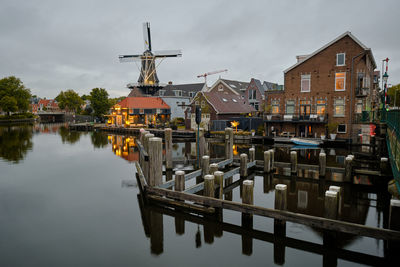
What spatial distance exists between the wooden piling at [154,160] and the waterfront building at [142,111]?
51.2 meters

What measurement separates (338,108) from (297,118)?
210 inches

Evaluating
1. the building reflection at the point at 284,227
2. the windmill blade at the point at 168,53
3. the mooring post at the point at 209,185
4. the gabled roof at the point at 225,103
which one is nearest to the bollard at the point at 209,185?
the mooring post at the point at 209,185

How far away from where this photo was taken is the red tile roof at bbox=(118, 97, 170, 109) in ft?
209

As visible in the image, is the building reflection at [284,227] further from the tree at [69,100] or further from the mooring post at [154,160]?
the tree at [69,100]

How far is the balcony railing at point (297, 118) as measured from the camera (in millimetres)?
35531

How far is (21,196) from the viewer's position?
52.4 feet

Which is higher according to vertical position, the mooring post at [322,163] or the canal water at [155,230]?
the mooring post at [322,163]

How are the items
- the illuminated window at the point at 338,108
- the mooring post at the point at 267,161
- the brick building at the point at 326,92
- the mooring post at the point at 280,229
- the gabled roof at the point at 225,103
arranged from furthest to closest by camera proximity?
the gabled roof at the point at 225,103
the illuminated window at the point at 338,108
the brick building at the point at 326,92
the mooring post at the point at 267,161
the mooring post at the point at 280,229

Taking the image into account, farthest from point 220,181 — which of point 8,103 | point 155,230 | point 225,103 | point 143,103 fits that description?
point 8,103

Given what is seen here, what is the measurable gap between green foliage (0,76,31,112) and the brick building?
3754 inches

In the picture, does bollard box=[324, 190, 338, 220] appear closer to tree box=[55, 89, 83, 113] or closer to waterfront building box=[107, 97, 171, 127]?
waterfront building box=[107, 97, 171, 127]

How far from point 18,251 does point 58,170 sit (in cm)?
1472

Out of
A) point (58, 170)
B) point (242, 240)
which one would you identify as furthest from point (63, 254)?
point (58, 170)

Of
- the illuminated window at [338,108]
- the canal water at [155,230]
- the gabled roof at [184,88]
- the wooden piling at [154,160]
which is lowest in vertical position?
the canal water at [155,230]
